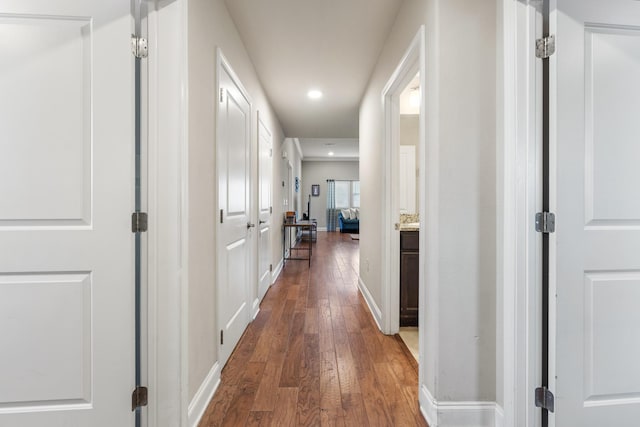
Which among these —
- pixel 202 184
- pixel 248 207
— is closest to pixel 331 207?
pixel 248 207

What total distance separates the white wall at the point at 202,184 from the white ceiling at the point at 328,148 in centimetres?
584

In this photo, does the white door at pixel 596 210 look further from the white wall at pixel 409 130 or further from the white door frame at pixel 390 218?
the white wall at pixel 409 130

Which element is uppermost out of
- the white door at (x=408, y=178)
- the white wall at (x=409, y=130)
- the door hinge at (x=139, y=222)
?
the white wall at (x=409, y=130)

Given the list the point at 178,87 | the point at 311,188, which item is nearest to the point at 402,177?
the point at 178,87

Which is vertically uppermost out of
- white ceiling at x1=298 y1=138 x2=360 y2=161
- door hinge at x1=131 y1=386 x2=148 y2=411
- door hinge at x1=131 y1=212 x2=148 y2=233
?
white ceiling at x1=298 y1=138 x2=360 y2=161

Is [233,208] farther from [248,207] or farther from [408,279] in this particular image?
Answer: [408,279]

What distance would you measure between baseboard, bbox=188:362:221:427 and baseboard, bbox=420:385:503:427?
3.74 ft

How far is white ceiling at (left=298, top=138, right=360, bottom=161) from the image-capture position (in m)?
7.84

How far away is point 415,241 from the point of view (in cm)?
249

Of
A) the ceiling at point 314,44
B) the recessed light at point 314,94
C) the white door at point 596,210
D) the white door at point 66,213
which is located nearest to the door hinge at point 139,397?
the white door at point 66,213

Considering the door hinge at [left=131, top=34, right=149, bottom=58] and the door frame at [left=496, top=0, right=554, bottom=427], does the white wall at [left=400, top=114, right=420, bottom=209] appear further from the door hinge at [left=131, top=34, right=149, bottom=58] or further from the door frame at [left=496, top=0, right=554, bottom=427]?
the door hinge at [left=131, top=34, right=149, bottom=58]

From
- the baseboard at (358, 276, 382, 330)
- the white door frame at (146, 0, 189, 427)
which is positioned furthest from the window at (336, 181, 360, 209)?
the white door frame at (146, 0, 189, 427)

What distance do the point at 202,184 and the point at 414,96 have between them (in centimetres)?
282

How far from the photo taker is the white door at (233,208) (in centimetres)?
190
